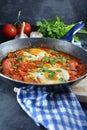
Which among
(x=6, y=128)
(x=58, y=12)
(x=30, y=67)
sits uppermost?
(x=58, y=12)

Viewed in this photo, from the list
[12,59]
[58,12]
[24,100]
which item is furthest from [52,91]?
[58,12]

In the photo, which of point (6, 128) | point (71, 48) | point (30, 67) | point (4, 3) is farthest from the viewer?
point (4, 3)

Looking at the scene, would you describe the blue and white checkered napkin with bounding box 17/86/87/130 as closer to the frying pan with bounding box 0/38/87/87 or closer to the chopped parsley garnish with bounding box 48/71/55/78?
the chopped parsley garnish with bounding box 48/71/55/78

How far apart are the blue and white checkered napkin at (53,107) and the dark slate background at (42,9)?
93cm

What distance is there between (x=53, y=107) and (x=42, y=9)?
39.7 inches

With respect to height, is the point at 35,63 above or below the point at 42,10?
below

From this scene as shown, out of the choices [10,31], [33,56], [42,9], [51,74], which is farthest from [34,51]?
[42,9]

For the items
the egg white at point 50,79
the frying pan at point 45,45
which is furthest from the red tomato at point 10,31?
the egg white at point 50,79

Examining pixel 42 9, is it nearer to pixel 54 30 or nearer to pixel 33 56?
pixel 54 30

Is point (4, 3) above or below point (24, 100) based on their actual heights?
above

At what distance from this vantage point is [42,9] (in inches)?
76.5

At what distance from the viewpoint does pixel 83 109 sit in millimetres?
1141

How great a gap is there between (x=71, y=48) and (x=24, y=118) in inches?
18.2

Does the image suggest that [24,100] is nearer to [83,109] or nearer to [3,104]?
[3,104]
